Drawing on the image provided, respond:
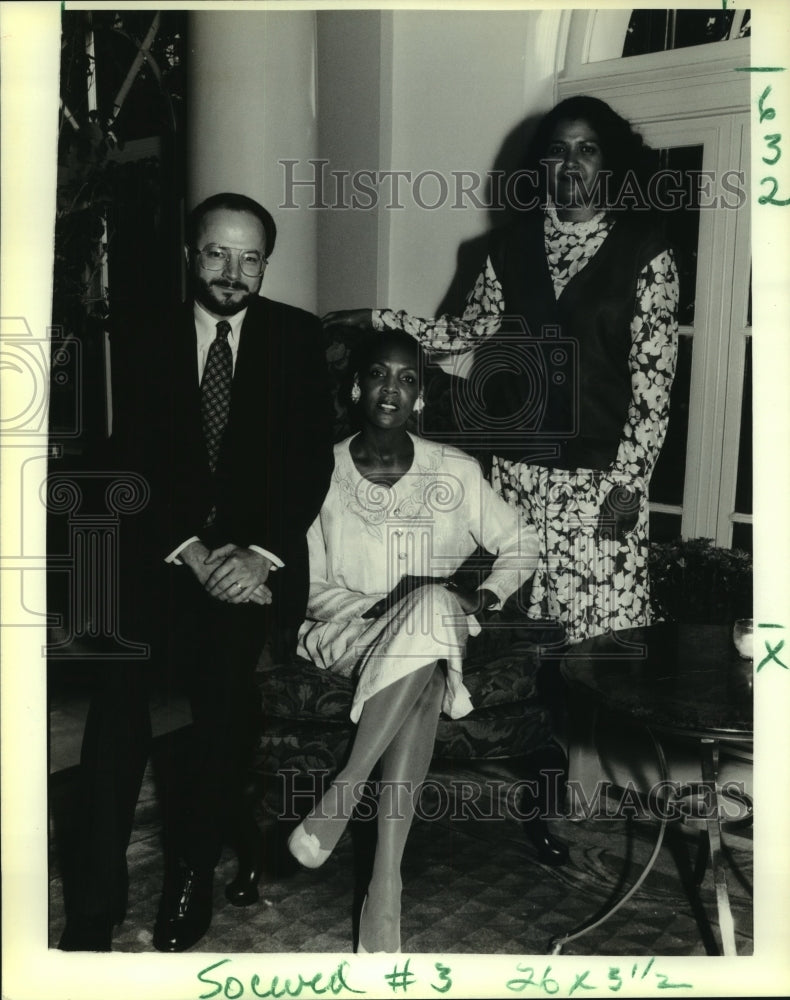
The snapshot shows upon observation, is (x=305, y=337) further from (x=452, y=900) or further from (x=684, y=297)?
(x=452, y=900)

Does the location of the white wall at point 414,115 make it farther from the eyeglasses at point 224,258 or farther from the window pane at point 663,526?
the window pane at point 663,526

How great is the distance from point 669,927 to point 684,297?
5.85ft

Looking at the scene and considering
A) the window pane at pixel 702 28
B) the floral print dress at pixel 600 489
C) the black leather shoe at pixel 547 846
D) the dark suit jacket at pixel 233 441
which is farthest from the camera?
the window pane at pixel 702 28

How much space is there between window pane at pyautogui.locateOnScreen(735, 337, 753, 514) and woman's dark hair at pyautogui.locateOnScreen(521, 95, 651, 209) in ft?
1.91

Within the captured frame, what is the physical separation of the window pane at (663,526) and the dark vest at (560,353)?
476mm

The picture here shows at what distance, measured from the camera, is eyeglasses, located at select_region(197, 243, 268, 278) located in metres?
2.39

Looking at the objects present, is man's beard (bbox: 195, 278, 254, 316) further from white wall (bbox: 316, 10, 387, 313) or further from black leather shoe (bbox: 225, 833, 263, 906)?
black leather shoe (bbox: 225, 833, 263, 906)

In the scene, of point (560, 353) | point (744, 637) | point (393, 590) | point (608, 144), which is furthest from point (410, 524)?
point (608, 144)

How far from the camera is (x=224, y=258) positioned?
94.6 inches

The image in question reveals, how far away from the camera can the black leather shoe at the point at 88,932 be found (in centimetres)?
217

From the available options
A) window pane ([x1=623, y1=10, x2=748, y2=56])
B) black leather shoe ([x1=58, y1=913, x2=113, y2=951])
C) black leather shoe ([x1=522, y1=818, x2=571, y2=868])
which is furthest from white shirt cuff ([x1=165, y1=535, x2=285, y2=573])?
window pane ([x1=623, y1=10, x2=748, y2=56])

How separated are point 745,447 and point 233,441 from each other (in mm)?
1528

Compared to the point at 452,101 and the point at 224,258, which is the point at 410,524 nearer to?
the point at 224,258

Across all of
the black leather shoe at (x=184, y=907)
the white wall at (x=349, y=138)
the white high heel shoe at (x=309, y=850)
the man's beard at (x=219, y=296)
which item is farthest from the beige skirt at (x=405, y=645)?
the white wall at (x=349, y=138)
